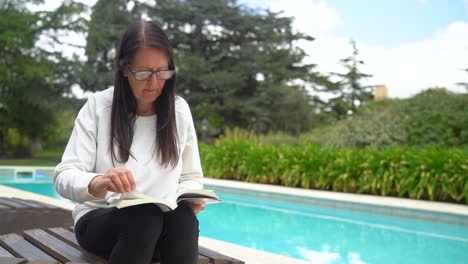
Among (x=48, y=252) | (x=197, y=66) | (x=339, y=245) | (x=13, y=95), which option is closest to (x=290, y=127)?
(x=197, y=66)

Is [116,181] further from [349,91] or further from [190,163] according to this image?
[349,91]

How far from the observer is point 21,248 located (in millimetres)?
1911

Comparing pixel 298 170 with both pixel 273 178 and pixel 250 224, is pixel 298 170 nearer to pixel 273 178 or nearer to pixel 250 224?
pixel 273 178

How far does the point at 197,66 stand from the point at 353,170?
532 inches

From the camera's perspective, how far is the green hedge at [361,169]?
704 centimetres

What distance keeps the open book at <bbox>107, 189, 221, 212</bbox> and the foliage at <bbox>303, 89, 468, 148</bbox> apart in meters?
10.5

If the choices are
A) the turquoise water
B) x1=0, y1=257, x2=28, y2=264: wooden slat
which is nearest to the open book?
x1=0, y1=257, x2=28, y2=264: wooden slat

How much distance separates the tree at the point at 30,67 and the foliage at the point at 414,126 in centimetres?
Answer: 1009

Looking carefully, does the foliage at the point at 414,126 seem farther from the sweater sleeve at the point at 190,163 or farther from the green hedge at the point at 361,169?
the sweater sleeve at the point at 190,163

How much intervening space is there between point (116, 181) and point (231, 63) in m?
21.1

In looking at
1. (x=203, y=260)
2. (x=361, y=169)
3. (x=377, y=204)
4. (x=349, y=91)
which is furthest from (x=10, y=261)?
(x=349, y=91)

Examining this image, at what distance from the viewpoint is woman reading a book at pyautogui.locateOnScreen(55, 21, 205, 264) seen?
155 centimetres

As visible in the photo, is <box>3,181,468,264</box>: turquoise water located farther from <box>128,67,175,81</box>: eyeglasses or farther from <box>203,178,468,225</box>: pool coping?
<box>128,67,175,81</box>: eyeglasses

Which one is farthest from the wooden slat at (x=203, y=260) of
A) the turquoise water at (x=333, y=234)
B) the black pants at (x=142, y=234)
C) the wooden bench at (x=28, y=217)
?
the turquoise water at (x=333, y=234)
